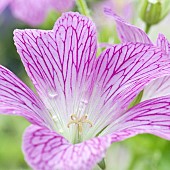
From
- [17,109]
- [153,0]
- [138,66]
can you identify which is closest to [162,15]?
[153,0]

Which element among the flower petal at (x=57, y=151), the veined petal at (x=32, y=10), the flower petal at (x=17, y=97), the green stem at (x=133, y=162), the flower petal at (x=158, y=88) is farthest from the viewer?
the veined petal at (x=32, y=10)

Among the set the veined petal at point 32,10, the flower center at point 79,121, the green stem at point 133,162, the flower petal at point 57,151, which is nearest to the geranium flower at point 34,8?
the veined petal at point 32,10

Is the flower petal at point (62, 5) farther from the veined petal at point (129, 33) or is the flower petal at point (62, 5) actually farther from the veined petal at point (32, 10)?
the veined petal at point (129, 33)

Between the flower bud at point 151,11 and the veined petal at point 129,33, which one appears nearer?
the veined petal at point 129,33

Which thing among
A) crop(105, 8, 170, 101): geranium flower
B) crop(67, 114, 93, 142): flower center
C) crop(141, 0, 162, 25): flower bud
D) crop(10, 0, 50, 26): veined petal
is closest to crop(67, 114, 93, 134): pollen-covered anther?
crop(67, 114, 93, 142): flower center

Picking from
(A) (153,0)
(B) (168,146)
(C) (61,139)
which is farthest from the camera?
(B) (168,146)

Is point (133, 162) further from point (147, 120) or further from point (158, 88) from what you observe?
point (147, 120)

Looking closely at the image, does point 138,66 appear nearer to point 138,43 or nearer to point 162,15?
→ point 138,43
